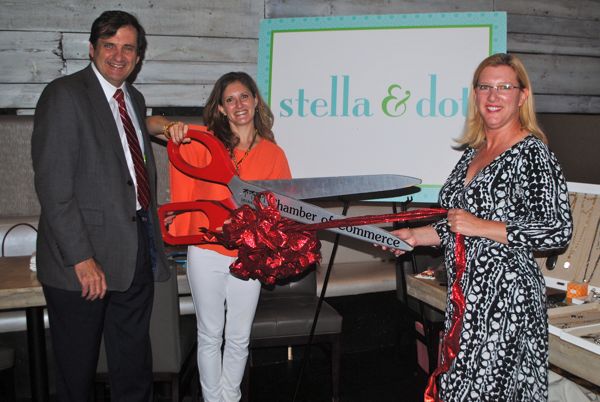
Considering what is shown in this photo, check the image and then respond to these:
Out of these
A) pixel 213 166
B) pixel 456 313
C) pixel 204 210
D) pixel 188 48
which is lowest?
pixel 456 313

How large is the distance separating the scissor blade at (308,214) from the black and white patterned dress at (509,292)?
0.23 m

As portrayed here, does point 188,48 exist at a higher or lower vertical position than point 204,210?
higher

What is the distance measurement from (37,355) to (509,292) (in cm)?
170

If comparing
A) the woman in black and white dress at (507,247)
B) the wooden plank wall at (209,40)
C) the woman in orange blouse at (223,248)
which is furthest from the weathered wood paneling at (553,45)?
the woman in black and white dress at (507,247)

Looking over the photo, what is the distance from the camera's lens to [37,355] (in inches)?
83.6

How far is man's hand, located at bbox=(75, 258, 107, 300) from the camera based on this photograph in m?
1.72

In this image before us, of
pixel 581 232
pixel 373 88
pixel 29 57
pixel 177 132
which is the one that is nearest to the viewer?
pixel 177 132

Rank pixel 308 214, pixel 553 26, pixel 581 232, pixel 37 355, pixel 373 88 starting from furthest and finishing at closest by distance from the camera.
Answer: pixel 553 26
pixel 373 88
pixel 37 355
pixel 581 232
pixel 308 214

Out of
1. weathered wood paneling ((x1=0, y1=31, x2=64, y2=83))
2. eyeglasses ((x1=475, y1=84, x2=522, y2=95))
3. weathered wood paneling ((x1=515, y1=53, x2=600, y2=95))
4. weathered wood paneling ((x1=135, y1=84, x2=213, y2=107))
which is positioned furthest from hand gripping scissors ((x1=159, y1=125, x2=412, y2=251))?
weathered wood paneling ((x1=515, y1=53, x2=600, y2=95))

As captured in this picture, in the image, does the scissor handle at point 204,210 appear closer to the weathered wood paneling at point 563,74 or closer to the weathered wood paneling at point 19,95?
the weathered wood paneling at point 19,95

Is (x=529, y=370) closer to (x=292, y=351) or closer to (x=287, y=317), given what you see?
(x=287, y=317)

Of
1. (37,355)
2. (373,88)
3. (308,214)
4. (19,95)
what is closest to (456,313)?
(308,214)

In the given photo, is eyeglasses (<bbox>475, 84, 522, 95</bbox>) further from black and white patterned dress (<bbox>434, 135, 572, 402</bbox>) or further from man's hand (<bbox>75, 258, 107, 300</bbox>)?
man's hand (<bbox>75, 258, 107, 300</bbox>)

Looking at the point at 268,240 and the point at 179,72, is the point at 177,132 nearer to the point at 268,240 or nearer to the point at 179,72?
the point at 268,240
